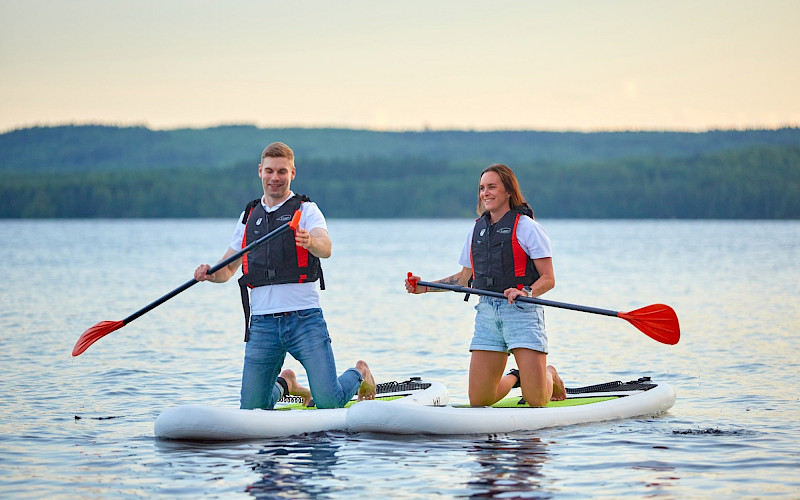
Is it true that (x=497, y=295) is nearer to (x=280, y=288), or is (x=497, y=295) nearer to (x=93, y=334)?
(x=280, y=288)

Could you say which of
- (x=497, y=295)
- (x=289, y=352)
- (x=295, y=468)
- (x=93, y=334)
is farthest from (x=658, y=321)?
(x=93, y=334)

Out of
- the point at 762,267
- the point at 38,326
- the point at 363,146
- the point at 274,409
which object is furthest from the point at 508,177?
the point at 363,146

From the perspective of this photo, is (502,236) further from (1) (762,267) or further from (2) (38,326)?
(1) (762,267)

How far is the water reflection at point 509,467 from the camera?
634cm

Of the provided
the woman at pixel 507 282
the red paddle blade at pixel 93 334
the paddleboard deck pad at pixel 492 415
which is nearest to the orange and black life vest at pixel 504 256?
the woman at pixel 507 282

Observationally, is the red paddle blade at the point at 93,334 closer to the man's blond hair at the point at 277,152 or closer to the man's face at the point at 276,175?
the man's face at the point at 276,175

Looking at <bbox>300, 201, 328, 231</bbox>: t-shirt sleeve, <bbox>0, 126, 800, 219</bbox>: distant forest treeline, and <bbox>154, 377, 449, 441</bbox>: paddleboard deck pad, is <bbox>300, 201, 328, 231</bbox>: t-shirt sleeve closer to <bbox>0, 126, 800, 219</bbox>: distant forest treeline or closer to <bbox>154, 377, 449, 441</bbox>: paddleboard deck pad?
<bbox>154, 377, 449, 441</bbox>: paddleboard deck pad

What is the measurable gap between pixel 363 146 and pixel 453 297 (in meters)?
132

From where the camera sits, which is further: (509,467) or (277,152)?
(277,152)

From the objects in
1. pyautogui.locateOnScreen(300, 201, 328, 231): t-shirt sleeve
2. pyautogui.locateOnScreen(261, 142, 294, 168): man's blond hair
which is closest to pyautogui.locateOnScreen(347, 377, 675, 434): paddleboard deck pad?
pyautogui.locateOnScreen(300, 201, 328, 231): t-shirt sleeve

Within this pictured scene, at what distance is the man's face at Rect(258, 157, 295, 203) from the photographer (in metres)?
7.26

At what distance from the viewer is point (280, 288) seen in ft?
24.0

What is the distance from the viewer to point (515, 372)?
27.9ft

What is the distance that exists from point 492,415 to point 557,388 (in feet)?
3.17
